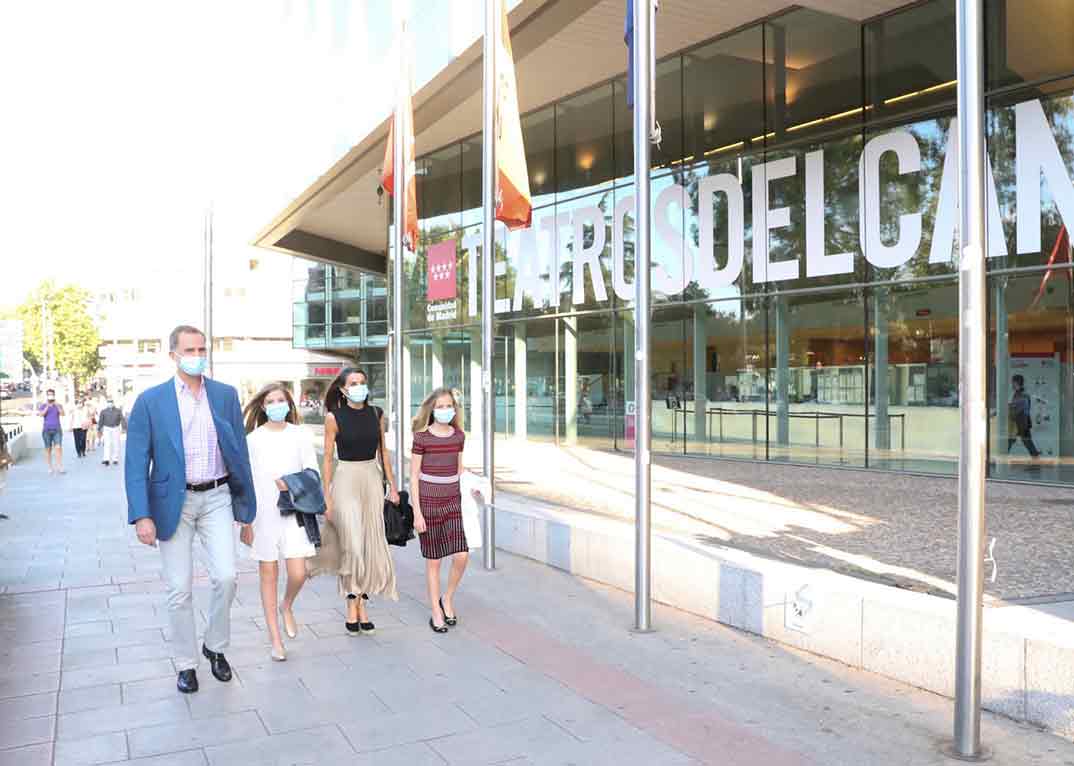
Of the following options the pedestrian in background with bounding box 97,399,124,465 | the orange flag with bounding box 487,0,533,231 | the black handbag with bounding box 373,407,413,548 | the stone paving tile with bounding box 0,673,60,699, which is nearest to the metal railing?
the orange flag with bounding box 487,0,533,231

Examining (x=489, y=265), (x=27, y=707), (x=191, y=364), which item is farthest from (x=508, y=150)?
(x=27, y=707)

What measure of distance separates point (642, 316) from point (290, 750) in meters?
3.76

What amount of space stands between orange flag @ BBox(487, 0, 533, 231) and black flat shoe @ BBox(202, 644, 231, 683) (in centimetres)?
500

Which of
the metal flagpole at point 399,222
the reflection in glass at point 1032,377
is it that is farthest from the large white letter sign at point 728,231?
the metal flagpole at point 399,222

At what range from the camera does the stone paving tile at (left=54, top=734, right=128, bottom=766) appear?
14.1 feet

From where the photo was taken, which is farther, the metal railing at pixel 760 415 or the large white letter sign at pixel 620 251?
the large white letter sign at pixel 620 251

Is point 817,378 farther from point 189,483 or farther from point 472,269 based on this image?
point 189,483

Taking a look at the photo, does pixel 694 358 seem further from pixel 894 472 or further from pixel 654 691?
pixel 654 691

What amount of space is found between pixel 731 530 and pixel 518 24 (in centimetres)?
895

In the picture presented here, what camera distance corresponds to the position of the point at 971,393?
14.1ft

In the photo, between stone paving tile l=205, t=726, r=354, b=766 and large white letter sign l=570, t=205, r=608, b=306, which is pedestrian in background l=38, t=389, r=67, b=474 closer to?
large white letter sign l=570, t=205, r=608, b=306

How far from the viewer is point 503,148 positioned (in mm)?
9055

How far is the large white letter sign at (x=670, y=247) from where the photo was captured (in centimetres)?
1931

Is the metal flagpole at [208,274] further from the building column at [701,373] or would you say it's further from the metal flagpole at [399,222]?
the building column at [701,373]
